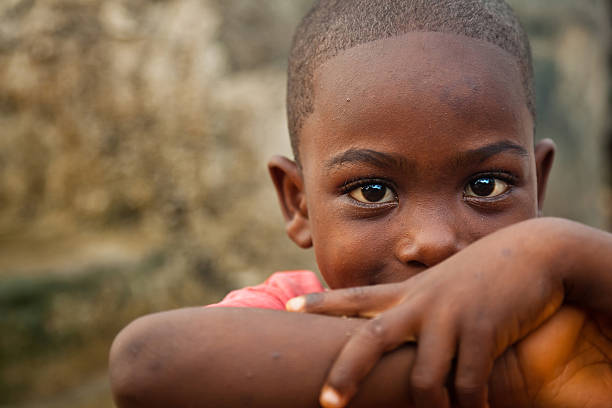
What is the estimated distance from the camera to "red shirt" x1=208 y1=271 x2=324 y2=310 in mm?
1561

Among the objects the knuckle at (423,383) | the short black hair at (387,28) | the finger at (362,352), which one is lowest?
the knuckle at (423,383)

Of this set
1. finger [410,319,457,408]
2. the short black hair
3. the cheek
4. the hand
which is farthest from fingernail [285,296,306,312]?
the short black hair

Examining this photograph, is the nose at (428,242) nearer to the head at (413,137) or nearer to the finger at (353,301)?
the head at (413,137)

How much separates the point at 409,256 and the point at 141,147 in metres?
2.40

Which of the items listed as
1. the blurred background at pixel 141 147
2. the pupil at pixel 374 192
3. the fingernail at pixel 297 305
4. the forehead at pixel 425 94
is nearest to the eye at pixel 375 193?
the pupil at pixel 374 192

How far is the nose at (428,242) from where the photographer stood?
135 centimetres

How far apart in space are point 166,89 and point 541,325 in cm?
272

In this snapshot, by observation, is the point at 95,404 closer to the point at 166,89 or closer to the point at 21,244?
the point at 21,244

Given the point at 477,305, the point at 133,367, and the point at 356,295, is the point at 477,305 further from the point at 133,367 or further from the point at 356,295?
the point at 133,367

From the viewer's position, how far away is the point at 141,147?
3484 millimetres

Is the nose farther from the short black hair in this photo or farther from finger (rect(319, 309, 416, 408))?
the short black hair

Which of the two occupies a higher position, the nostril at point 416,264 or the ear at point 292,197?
the ear at point 292,197

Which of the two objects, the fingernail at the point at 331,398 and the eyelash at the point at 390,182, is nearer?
the fingernail at the point at 331,398

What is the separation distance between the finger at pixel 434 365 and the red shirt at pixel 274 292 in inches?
17.9
